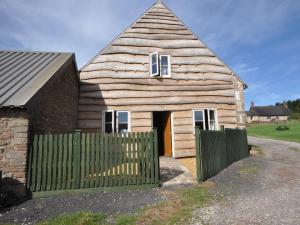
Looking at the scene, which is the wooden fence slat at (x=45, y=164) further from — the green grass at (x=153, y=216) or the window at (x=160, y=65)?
the window at (x=160, y=65)

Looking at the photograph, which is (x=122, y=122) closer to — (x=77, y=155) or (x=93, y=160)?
(x=93, y=160)

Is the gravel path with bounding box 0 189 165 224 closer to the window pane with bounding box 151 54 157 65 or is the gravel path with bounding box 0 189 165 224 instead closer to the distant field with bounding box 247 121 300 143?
the window pane with bounding box 151 54 157 65

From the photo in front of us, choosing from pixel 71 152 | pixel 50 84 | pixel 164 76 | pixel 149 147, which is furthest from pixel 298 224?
pixel 164 76

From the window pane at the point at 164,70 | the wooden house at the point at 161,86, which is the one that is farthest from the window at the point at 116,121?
the window pane at the point at 164,70

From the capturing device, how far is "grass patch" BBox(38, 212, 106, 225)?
495 centimetres

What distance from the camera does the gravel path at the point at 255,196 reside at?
16.6 feet

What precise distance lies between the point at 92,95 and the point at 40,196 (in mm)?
6458

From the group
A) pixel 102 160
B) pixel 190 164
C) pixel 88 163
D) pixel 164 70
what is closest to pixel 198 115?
pixel 190 164

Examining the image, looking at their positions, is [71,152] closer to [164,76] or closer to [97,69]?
[97,69]

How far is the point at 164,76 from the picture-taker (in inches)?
514

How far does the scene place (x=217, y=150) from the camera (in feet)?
31.6

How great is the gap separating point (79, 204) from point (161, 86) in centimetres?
815

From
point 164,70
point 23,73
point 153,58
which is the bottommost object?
point 23,73

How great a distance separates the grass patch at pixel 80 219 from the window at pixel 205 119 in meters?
8.65
